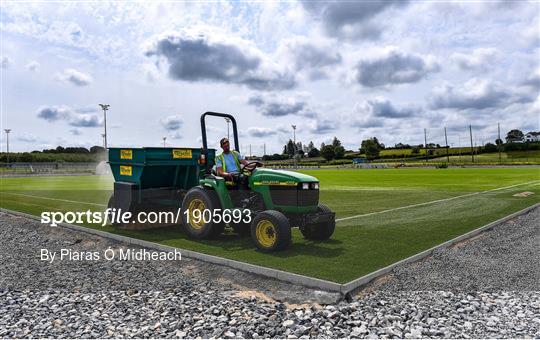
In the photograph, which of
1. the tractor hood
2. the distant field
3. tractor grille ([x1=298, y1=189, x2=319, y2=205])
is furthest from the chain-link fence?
tractor grille ([x1=298, y1=189, x2=319, y2=205])

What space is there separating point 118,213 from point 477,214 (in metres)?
10.2

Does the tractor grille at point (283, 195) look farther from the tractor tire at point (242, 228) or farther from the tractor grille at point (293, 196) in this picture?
the tractor tire at point (242, 228)

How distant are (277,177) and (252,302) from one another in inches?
117

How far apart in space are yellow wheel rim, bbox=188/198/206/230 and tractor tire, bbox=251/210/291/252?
5.59 feet

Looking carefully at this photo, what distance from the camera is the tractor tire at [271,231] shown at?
24.9ft

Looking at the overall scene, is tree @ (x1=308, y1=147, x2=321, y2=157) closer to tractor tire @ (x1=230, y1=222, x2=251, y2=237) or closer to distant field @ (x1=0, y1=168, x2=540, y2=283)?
distant field @ (x1=0, y1=168, x2=540, y2=283)

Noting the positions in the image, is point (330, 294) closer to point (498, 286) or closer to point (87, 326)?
point (498, 286)

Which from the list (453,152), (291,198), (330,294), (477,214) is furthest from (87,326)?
(453,152)

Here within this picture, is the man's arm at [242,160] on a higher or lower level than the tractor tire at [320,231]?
higher

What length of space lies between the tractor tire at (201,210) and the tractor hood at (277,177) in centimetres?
105

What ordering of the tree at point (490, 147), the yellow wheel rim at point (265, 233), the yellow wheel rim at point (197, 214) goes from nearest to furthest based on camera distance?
the yellow wheel rim at point (265, 233) → the yellow wheel rim at point (197, 214) → the tree at point (490, 147)

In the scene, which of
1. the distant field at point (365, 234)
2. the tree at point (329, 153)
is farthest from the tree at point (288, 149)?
the distant field at point (365, 234)

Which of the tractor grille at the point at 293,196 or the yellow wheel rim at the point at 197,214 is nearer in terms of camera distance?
the tractor grille at the point at 293,196

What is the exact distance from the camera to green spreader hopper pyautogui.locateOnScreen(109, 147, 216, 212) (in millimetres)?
10305
